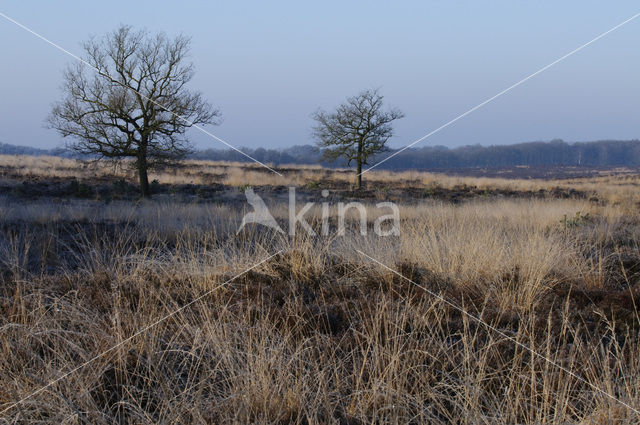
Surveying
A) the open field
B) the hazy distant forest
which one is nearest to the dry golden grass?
the open field

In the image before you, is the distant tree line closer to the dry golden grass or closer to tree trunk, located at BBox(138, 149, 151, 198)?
the dry golden grass

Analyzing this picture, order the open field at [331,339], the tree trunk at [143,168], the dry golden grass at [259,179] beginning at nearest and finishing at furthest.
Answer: the open field at [331,339] → the tree trunk at [143,168] → the dry golden grass at [259,179]

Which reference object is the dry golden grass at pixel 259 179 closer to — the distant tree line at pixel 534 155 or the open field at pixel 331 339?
the open field at pixel 331 339

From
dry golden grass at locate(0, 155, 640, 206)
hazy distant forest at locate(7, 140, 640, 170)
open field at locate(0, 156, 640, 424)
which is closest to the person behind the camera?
open field at locate(0, 156, 640, 424)

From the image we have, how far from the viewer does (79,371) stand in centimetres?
291

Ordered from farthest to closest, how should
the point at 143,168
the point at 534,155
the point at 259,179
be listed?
the point at 534,155
the point at 259,179
the point at 143,168

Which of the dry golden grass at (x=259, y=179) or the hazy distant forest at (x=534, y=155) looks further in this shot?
the hazy distant forest at (x=534, y=155)

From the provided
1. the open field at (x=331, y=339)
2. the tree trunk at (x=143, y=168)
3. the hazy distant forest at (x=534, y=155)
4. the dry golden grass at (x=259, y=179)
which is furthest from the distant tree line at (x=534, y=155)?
the open field at (x=331, y=339)

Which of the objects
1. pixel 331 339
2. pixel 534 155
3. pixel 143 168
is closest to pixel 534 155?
pixel 534 155

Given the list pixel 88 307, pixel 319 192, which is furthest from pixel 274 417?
pixel 319 192

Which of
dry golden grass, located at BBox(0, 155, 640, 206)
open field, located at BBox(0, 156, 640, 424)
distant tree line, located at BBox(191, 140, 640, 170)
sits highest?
distant tree line, located at BBox(191, 140, 640, 170)

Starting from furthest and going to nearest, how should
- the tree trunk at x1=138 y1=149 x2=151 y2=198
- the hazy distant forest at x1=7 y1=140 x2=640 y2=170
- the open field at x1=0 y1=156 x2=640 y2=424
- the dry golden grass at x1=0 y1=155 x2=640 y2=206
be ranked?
the hazy distant forest at x1=7 y1=140 x2=640 y2=170 < the dry golden grass at x1=0 y1=155 x2=640 y2=206 < the tree trunk at x1=138 y1=149 x2=151 y2=198 < the open field at x1=0 y1=156 x2=640 y2=424

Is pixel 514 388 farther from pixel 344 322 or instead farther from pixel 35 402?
pixel 35 402

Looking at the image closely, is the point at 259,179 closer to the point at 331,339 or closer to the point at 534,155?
the point at 331,339
